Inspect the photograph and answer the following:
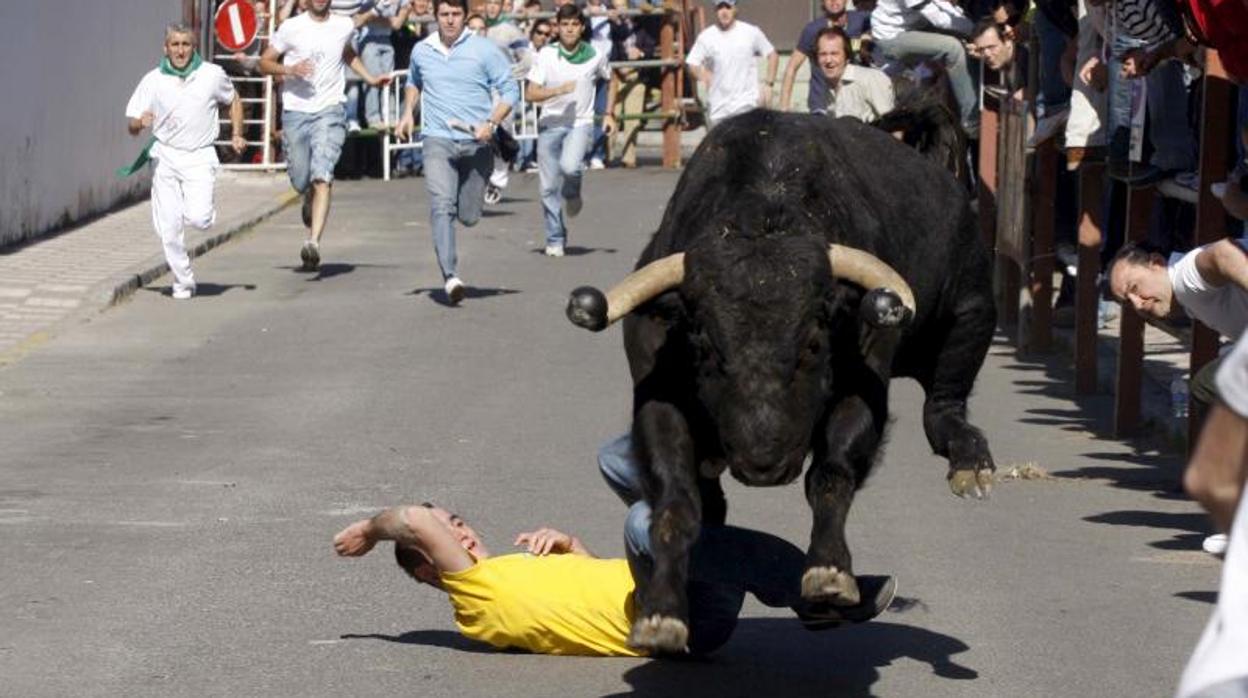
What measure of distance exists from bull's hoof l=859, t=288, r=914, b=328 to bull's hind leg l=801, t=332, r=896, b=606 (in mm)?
432

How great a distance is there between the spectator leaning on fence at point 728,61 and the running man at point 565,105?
134 inches

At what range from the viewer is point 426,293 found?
725 inches

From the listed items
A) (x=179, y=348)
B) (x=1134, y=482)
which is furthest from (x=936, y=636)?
(x=179, y=348)

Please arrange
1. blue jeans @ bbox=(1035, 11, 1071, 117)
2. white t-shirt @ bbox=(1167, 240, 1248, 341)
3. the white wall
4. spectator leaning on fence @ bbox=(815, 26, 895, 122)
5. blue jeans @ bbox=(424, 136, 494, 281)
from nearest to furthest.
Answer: white t-shirt @ bbox=(1167, 240, 1248, 341) → blue jeans @ bbox=(1035, 11, 1071, 117) → spectator leaning on fence @ bbox=(815, 26, 895, 122) → blue jeans @ bbox=(424, 136, 494, 281) → the white wall

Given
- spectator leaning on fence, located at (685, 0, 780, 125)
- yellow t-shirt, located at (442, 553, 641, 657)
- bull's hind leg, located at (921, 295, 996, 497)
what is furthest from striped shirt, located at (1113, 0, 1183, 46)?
spectator leaning on fence, located at (685, 0, 780, 125)

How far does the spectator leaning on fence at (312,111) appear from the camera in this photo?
2008cm

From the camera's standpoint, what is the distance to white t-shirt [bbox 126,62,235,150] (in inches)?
723

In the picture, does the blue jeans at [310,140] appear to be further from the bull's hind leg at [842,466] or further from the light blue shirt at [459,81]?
the bull's hind leg at [842,466]

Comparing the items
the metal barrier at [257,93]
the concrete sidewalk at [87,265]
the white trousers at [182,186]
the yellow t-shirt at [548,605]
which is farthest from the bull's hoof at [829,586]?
the metal barrier at [257,93]

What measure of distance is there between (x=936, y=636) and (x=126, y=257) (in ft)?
44.3

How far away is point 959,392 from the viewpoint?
27.7 feet

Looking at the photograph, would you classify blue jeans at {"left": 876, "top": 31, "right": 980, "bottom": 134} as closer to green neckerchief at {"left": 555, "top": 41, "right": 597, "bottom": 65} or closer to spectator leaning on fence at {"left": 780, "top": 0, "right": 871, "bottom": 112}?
spectator leaning on fence at {"left": 780, "top": 0, "right": 871, "bottom": 112}

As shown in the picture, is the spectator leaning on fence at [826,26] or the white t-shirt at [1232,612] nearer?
the white t-shirt at [1232,612]

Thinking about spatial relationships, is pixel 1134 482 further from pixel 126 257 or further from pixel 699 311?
pixel 126 257
